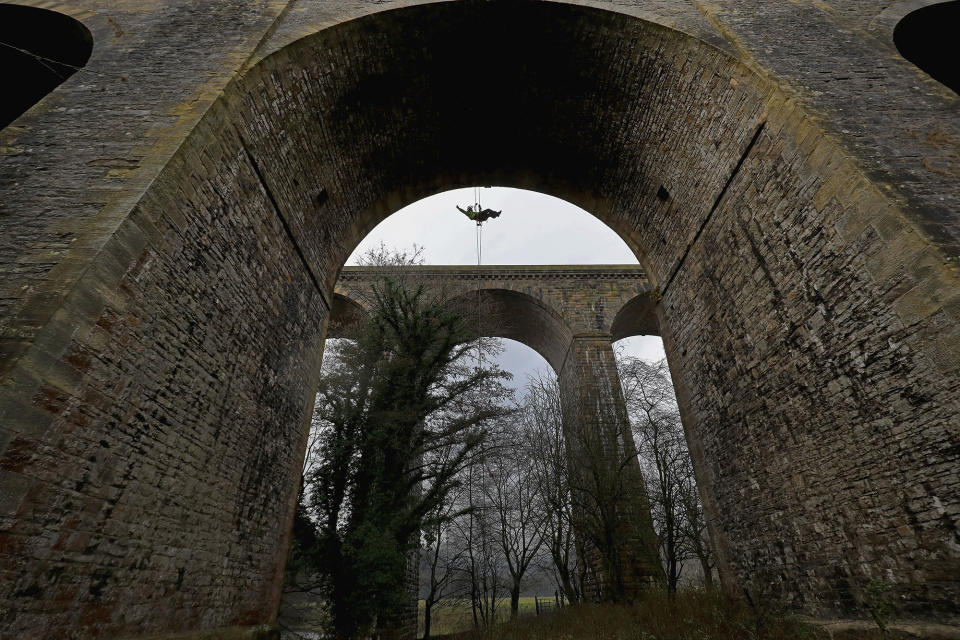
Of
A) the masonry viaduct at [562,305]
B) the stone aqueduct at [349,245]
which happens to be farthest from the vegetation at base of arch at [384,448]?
the masonry viaduct at [562,305]

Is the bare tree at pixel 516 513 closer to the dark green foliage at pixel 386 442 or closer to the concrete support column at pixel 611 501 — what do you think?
the concrete support column at pixel 611 501

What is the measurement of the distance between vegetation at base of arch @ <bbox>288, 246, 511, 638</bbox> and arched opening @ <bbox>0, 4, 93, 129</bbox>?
715 cm

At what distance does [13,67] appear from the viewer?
295 inches

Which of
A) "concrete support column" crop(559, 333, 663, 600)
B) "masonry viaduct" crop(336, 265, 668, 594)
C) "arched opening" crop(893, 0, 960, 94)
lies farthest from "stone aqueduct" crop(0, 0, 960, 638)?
"masonry viaduct" crop(336, 265, 668, 594)

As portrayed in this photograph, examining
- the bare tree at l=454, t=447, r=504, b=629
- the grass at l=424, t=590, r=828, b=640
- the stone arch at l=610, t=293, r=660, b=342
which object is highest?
the stone arch at l=610, t=293, r=660, b=342

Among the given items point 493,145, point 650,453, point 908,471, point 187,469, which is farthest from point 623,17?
point 650,453

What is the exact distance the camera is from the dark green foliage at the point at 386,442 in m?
8.38

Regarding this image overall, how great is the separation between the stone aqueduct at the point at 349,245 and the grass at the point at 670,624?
0.43 metres

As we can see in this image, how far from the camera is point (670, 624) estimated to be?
22.5ft

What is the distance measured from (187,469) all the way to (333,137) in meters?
5.84

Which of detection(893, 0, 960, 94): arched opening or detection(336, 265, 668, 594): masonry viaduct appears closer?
detection(893, 0, 960, 94): arched opening

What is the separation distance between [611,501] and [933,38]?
443 inches

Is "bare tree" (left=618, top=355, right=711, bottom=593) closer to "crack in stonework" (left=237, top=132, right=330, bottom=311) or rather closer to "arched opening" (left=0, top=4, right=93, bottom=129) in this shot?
"crack in stonework" (left=237, top=132, right=330, bottom=311)

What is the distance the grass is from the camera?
208 inches
